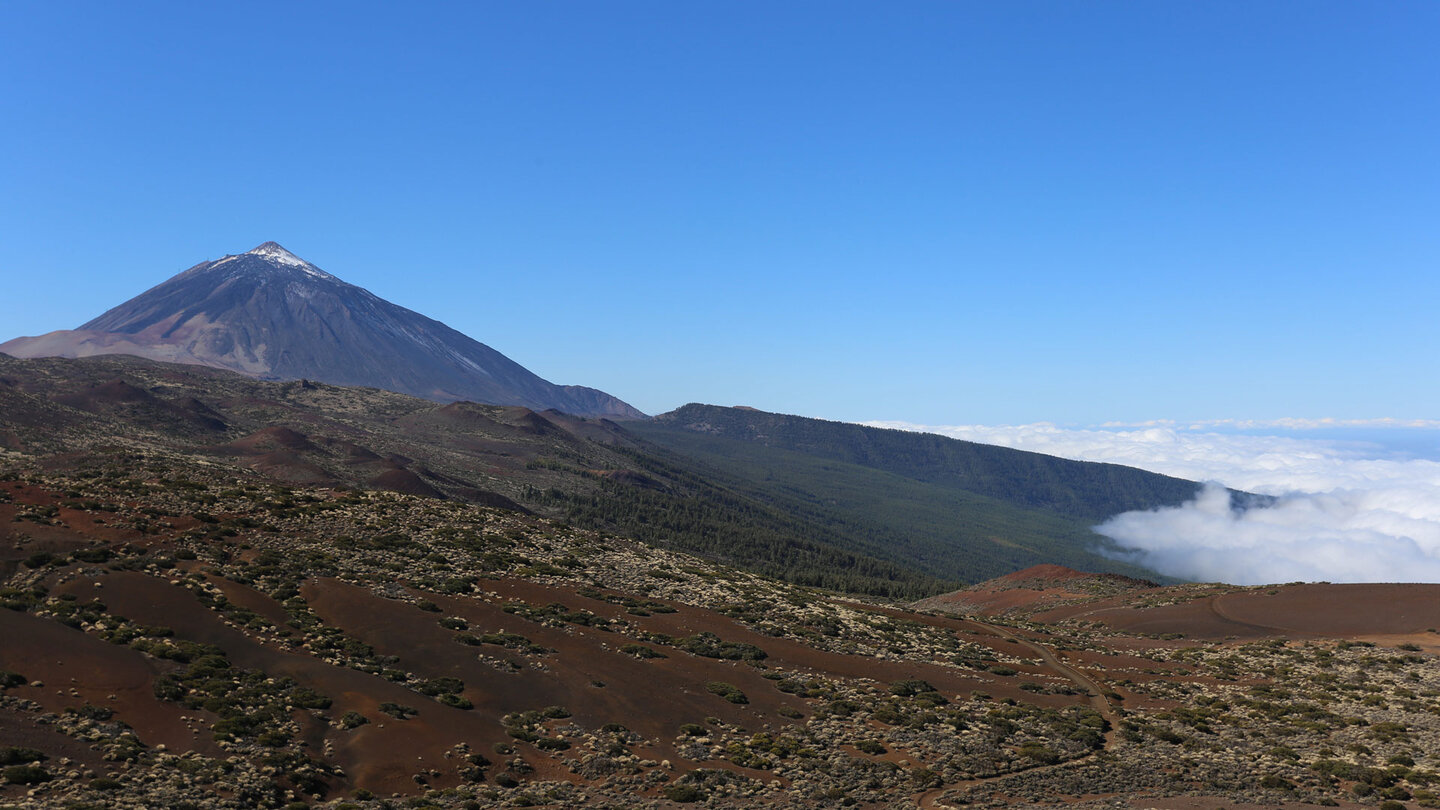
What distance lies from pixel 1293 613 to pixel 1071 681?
1541 inches

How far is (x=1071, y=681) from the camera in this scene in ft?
161

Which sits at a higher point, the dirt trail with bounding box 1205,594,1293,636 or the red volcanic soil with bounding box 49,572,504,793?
the dirt trail with bounding box 1205,594,1293,636

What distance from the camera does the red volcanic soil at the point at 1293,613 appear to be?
223 ft

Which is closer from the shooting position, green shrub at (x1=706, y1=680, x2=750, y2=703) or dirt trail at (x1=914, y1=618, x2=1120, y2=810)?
dirt trail at (x1=914, y1=618, x2=1120, y2=810)

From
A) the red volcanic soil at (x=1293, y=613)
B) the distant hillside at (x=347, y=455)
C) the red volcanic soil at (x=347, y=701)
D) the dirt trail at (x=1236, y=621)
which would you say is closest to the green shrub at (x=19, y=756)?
the red volcanic soil at (x=347, y=701)

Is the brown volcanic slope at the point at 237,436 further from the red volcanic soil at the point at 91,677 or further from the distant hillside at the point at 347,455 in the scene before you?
the red volcanic soil at the point at 91,677

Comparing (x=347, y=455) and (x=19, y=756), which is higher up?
(x=347, y=455)

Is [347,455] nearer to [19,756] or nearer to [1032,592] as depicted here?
[1032,592]

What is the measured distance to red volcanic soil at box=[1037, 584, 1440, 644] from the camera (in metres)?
67.9

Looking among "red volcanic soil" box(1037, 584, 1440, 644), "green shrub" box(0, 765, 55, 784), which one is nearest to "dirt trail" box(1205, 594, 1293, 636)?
"red volcanic soil" box(1037, 584, 1440, 644)

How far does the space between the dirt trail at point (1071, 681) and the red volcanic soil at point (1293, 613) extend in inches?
680

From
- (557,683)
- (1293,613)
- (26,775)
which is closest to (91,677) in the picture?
(26,775)

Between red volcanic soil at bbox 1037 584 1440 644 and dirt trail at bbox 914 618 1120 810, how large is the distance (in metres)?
17.3

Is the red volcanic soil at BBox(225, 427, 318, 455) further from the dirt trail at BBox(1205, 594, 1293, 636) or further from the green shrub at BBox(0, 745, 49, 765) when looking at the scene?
the dirt trail at BBox(1205, 594, 1293, 636)
